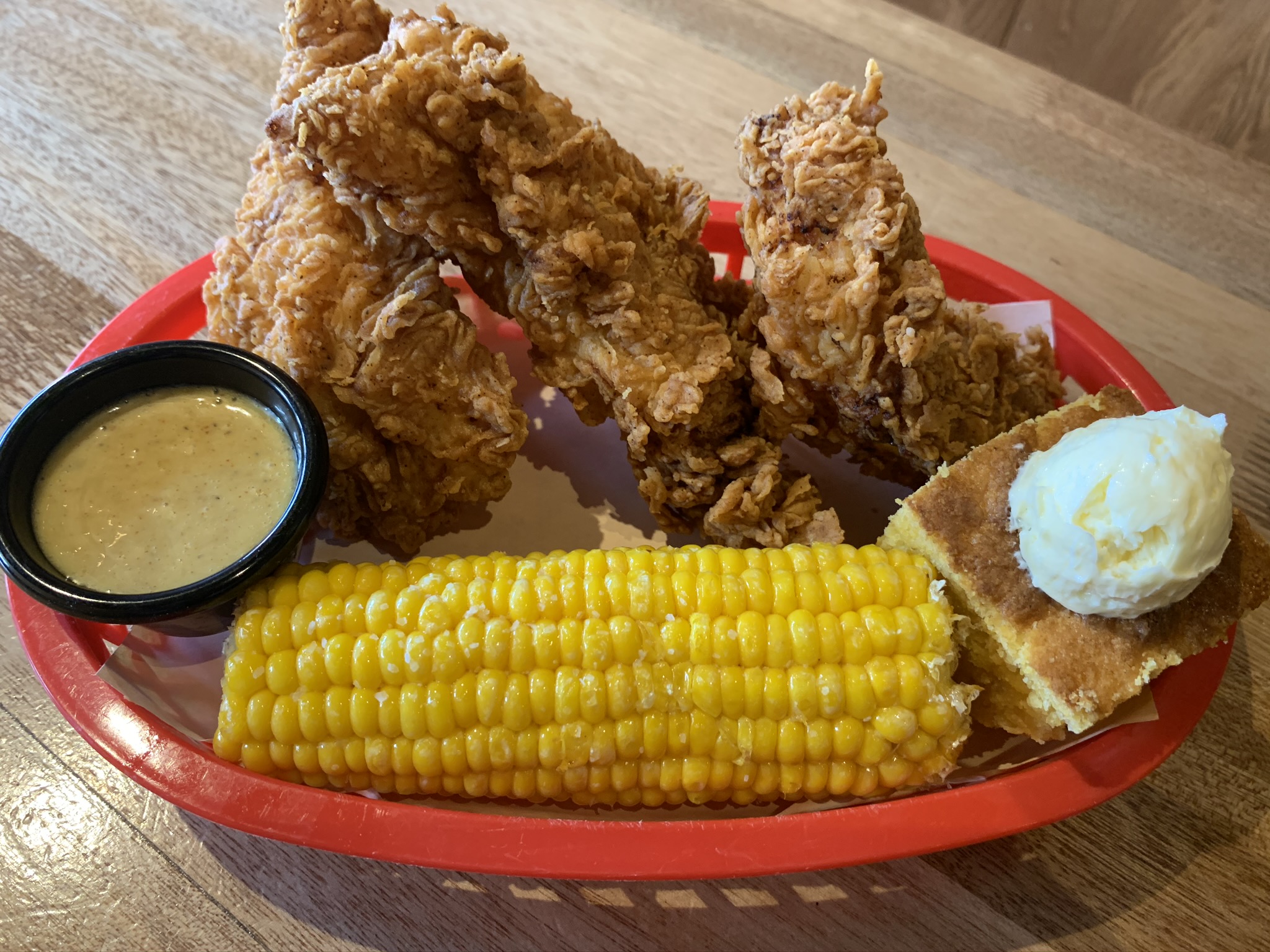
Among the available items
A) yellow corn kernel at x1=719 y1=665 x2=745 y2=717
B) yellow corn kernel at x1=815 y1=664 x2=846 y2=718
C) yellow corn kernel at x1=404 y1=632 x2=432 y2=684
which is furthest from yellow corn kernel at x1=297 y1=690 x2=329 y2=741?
yellow corn kernel at x1=815 y1=664 x2=846 y2=718

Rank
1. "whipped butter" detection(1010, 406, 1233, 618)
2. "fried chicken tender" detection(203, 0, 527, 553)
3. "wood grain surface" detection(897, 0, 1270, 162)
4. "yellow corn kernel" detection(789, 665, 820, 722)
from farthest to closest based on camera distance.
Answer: "wood grain surface" detection(897, 0, 1270, 162) → "fried chicken tender" detection(203, 0, 527, 553) → "yellow corn kernel" detection(789, 665, 820, 722) → "whipped butter" detection(1010, 406, 1233, 618)

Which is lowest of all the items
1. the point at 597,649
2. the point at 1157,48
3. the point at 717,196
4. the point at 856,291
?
the point at 597,649

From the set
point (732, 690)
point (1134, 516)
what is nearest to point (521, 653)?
point (732, 690)

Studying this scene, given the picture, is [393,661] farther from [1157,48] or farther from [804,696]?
[1157,48]

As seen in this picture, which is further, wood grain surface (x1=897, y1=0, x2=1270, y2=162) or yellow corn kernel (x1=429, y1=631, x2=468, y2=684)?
wood grain surface (x1=897, y1=0, x2=1270, y2=162)

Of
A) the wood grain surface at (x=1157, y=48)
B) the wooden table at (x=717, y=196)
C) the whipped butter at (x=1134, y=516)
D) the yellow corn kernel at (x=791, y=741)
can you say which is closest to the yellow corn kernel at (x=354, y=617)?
the wooden table at (x=717, y=196)

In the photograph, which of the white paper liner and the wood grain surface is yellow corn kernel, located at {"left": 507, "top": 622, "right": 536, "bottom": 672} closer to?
the white paper liner

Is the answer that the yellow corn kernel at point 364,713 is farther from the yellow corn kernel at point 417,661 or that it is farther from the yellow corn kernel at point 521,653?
the yellow corn kernel at point 521,653
